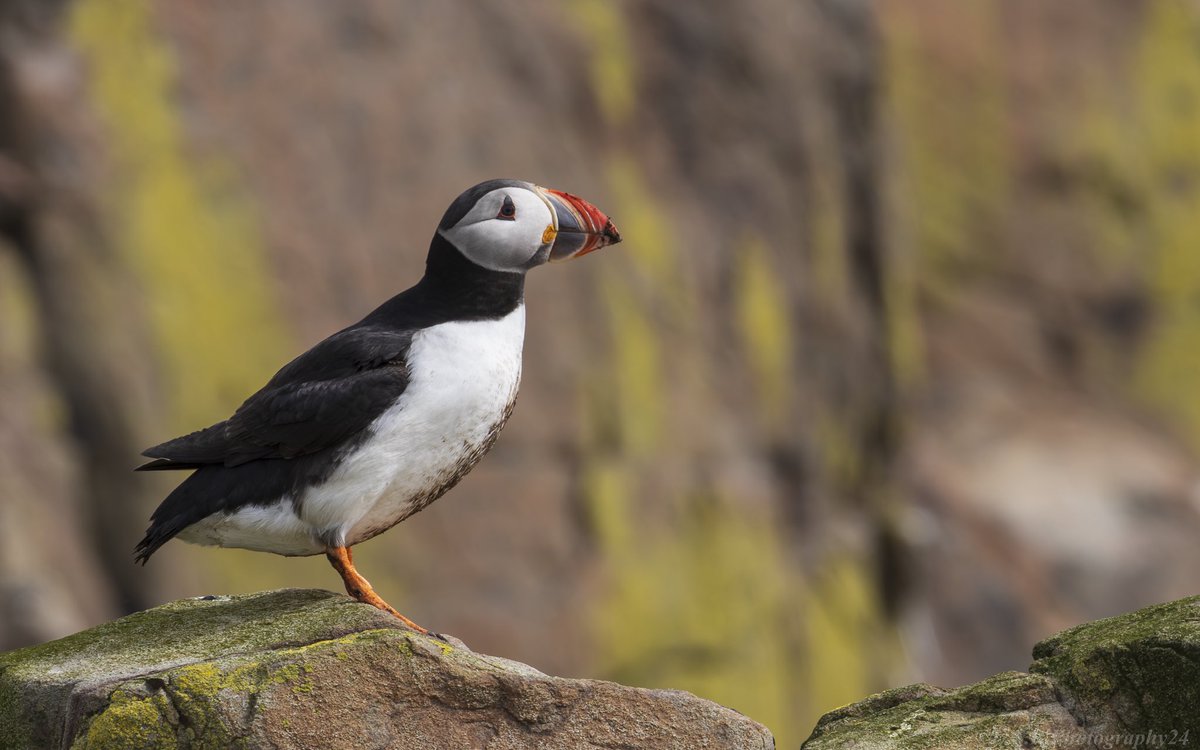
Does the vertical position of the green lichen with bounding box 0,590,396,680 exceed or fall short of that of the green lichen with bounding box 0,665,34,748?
it exceeds it

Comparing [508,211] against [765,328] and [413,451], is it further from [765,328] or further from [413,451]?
[765,328]

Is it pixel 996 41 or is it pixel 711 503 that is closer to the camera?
pixel 711 503

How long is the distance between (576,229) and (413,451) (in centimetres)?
89

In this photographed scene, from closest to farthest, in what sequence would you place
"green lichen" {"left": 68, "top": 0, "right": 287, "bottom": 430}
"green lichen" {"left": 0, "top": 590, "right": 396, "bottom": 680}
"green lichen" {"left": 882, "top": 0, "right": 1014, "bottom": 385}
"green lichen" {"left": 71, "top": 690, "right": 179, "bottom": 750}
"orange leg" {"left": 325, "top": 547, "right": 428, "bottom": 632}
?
"green lichen" {"left": 71, "top": 690, "right": 179, "bottom": 750} < "green lichen" {"left": 0, "top": 590, "right": 396, "bottom": 680} < "orange leg" {"left": 325, "top": 547, "right": 428, "bottom": 632} < "green lichen" {"left": 68, "top": 0, "right": 287, "bottom": 430} < "green lichen" {"left": 882, "top": 0, "right": 1014, "bottom": 385}

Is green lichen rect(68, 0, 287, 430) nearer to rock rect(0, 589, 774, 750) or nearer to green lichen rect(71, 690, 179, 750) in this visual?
rock rect(0, 589, 774, 750)

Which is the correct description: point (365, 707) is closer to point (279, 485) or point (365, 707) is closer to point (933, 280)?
point (279, 485)

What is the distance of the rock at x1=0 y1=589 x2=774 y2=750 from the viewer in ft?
15.1

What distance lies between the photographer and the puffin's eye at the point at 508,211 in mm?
5727

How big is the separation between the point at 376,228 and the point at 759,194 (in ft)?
16.3

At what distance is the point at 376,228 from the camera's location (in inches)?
551

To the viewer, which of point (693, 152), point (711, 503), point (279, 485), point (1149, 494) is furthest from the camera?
point (1149, 494)

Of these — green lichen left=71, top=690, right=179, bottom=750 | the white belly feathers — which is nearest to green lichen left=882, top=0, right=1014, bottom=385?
the white belly feathers

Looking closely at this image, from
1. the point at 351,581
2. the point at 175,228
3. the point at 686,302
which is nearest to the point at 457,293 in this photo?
the point at 351,581

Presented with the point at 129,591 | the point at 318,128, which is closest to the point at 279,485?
the point at 129,591
